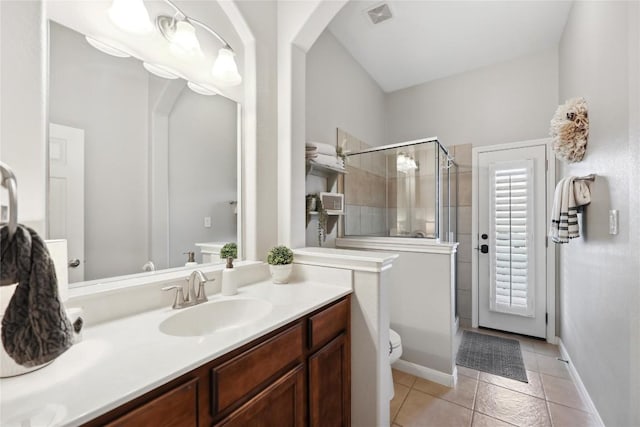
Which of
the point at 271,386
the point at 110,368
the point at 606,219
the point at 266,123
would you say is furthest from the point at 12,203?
the point at 606,219

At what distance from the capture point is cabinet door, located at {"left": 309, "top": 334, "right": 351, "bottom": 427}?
4.15 ft

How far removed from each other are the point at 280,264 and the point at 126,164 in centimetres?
89

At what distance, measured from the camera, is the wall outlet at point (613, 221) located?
1455mm

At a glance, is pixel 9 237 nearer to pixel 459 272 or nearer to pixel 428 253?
pixel 428 253

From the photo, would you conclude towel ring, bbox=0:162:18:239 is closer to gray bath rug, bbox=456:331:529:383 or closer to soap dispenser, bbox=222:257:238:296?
soap dispenser, bbox=222:257:238:296

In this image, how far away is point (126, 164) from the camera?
1.25m

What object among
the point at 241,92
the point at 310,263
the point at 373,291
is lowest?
the point at 373,291

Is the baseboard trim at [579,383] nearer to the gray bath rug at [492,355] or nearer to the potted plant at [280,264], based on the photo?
the gray bath rug at [492,355]

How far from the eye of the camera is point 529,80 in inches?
119

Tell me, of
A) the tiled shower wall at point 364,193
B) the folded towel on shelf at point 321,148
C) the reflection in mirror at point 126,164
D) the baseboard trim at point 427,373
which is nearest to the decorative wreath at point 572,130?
the tiled shower wall at point 364,193

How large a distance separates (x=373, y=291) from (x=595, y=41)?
210 centimetres

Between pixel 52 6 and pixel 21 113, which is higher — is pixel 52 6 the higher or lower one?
the higher one

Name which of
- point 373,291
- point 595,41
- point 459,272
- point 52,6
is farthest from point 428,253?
point 52,6

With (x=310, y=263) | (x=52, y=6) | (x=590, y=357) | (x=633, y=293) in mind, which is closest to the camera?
(x=52, y=6)
